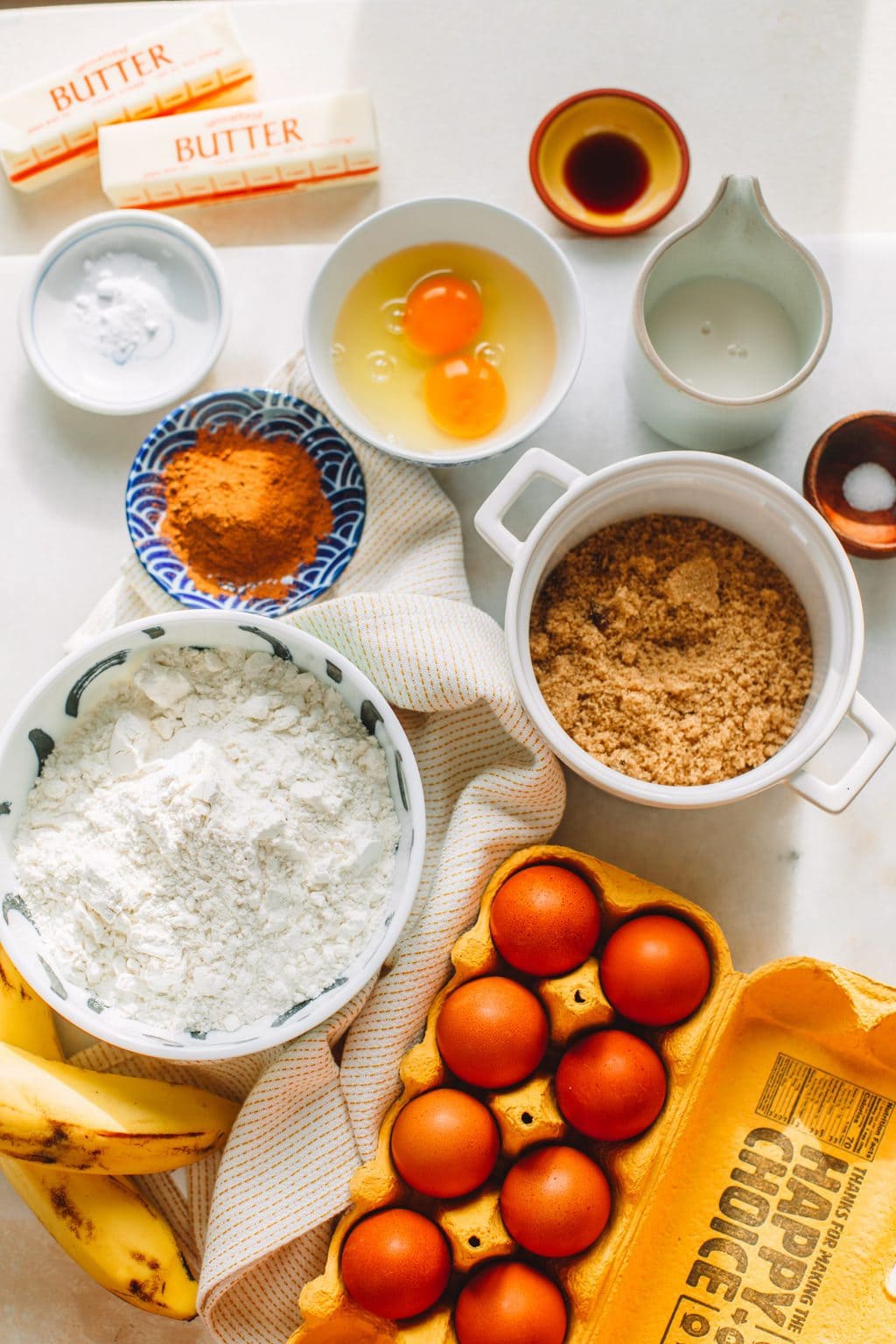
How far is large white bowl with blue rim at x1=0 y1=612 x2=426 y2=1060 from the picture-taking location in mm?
1124

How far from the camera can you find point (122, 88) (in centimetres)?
139

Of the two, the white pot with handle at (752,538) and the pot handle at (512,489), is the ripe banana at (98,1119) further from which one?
the pot handle at (512,489)

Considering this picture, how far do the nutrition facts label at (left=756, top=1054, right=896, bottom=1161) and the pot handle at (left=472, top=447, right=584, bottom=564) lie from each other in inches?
26.0

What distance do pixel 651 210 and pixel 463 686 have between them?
65 cm

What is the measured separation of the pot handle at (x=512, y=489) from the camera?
1.16 m

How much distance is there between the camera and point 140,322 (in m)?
1.37

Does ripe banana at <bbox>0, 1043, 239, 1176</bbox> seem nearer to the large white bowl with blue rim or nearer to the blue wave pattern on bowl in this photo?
the large white bowl with blue rim

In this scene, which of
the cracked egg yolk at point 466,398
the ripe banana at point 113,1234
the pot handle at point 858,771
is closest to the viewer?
the pot handle at point 858,771

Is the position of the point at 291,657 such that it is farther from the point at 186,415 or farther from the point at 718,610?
the point at 718,610

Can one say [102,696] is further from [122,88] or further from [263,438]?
[122,88]

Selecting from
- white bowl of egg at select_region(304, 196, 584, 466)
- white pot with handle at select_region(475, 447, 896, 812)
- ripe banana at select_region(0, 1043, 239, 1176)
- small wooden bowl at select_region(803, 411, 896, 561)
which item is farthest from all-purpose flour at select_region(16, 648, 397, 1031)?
small wooden bowl at select_region(803, 411, 896, 561)

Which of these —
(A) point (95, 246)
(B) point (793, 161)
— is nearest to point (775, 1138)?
(B) point (793, 161)

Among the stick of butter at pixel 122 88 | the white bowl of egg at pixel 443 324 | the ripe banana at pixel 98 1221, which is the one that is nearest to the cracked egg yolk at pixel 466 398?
the white bowl of egg at pixel 443 324

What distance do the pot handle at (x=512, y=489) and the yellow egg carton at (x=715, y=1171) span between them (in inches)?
13.3
